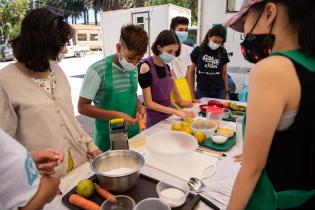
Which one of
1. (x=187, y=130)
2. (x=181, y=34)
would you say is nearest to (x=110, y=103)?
(x=187, y=130)

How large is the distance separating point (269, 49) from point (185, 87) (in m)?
2.06

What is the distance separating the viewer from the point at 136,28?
72.4 inches

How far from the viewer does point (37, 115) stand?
1302 millimetres

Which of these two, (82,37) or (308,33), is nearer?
(308,33)

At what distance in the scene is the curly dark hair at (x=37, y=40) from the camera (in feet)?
4.30

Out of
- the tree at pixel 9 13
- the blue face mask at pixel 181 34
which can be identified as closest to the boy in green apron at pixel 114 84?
the blue face mask at pixel 181 34

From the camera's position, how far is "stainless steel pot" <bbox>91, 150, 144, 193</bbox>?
3.59ft

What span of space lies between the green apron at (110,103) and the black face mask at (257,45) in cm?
121

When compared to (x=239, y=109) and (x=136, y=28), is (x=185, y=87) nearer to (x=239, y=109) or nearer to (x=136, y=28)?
(x=239, y=109)

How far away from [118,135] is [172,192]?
1.71ft

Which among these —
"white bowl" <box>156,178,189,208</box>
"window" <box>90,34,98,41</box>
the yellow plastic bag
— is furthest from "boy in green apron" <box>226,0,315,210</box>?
"window" <box>90,34,98,41</box>

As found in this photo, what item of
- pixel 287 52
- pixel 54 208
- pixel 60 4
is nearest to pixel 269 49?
pixel 287 52

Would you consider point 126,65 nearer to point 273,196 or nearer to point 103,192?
point 103,192

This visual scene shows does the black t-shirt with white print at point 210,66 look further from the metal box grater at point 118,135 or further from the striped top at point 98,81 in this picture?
the metal box grater at point 118,135
